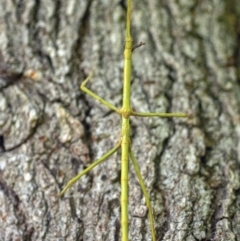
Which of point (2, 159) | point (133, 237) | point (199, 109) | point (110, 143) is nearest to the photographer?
point (133, 237)

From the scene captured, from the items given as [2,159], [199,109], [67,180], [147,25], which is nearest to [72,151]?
[67,180]

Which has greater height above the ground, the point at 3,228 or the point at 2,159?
the point at 2,159

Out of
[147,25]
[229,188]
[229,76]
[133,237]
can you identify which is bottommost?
[133,237]

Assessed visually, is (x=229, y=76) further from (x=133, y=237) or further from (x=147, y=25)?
(x=133, y=237)

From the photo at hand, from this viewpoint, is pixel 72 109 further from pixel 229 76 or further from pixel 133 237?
pixel 229 76

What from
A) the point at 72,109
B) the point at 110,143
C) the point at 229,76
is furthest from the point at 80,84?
the point at 229,76

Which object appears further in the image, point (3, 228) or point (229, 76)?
point (229, 76)

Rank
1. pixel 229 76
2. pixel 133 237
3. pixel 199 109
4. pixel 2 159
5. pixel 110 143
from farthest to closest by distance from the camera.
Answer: pixel 229 76 < pixel 199 109 < pixel 110 143 < pixel 2 159 < pixel 133 237
